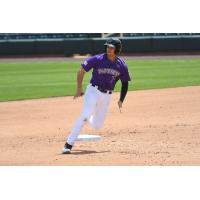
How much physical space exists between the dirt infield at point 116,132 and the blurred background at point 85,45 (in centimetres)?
2014

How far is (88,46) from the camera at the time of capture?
35.0 m

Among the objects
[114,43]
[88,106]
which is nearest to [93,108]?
[88,106]

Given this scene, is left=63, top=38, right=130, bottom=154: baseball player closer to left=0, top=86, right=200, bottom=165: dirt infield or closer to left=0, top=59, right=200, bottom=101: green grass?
left=0, top=86, right=200, bottom=165: dirt infield

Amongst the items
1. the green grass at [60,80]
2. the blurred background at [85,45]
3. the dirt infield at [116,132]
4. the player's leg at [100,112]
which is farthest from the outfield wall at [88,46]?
the player's leg at [100,112]

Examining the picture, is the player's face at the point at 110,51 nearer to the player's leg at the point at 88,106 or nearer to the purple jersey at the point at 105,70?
the purple jersey at the point at 105,70

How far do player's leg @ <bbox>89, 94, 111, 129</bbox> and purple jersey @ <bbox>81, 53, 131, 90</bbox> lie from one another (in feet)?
0.63

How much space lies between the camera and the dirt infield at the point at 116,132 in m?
6.24

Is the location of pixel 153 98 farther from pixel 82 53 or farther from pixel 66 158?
pixel 82 53

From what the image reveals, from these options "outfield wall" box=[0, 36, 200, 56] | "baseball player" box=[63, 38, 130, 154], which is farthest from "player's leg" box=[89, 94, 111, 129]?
"outfield wall" box=[0, 36, 200, 56]

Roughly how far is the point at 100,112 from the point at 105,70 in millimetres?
670

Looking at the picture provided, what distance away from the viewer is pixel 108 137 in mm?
8445

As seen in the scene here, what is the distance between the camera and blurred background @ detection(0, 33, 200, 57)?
114 feet
